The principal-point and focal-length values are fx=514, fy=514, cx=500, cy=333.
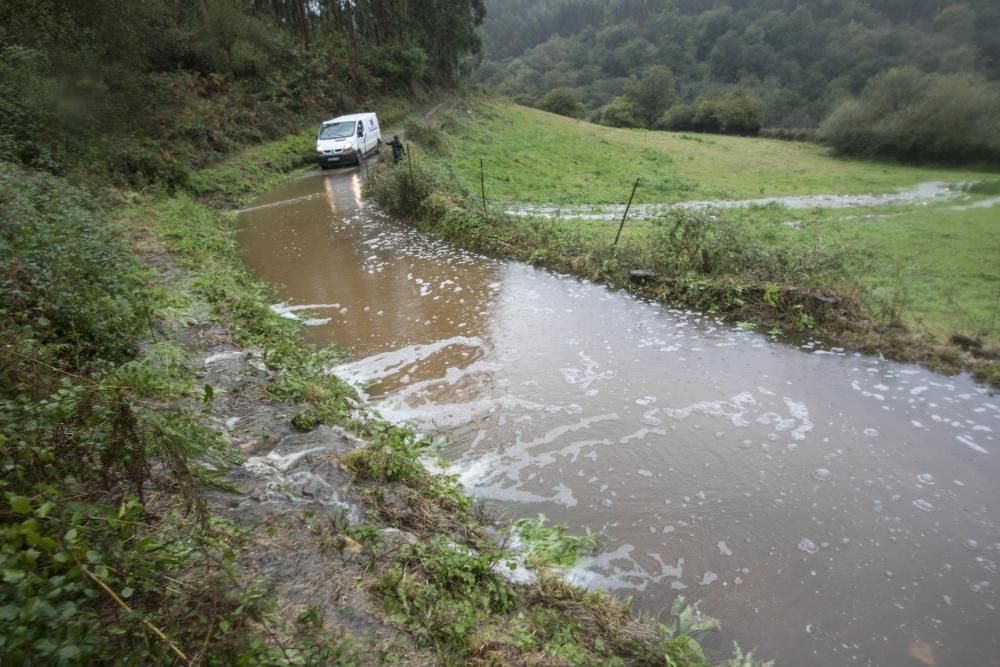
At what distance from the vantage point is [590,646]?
355cm

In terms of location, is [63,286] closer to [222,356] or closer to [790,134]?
[222,356]

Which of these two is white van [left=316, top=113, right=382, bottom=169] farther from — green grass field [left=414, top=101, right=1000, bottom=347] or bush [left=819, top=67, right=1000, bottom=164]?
bush [left=819, top=67, right=1000, bottom=164]

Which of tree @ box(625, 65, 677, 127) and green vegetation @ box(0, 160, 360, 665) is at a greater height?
tree @ box(625, 65, 677, 127)

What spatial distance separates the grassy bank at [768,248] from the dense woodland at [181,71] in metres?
7.76

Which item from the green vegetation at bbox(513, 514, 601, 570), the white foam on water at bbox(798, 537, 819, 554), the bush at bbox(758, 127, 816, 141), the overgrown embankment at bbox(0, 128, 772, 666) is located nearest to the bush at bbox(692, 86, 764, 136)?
the bush at bbox(758, 127, 816, 141)

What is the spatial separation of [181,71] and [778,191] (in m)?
29.4

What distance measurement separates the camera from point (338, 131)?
21922mm

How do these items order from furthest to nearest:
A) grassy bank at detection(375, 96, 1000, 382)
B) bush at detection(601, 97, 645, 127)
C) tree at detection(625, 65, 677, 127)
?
tree at detection(625, 65, 677, 127) < bush at detection(601, 97, 645, 127) < grassy bank at detection(375, 96, 1000, 382)

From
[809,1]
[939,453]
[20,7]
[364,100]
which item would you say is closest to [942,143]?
[364,100]

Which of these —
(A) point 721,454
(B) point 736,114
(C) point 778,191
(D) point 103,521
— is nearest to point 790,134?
(B) point 736,114

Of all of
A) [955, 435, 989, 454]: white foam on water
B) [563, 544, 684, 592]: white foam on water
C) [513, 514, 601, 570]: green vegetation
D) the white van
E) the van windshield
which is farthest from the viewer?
the van windshield

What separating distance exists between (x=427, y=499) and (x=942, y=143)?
163 ft

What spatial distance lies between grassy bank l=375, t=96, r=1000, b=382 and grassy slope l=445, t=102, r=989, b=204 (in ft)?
0.76

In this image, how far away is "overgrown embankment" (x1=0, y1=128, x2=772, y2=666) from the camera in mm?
2174
